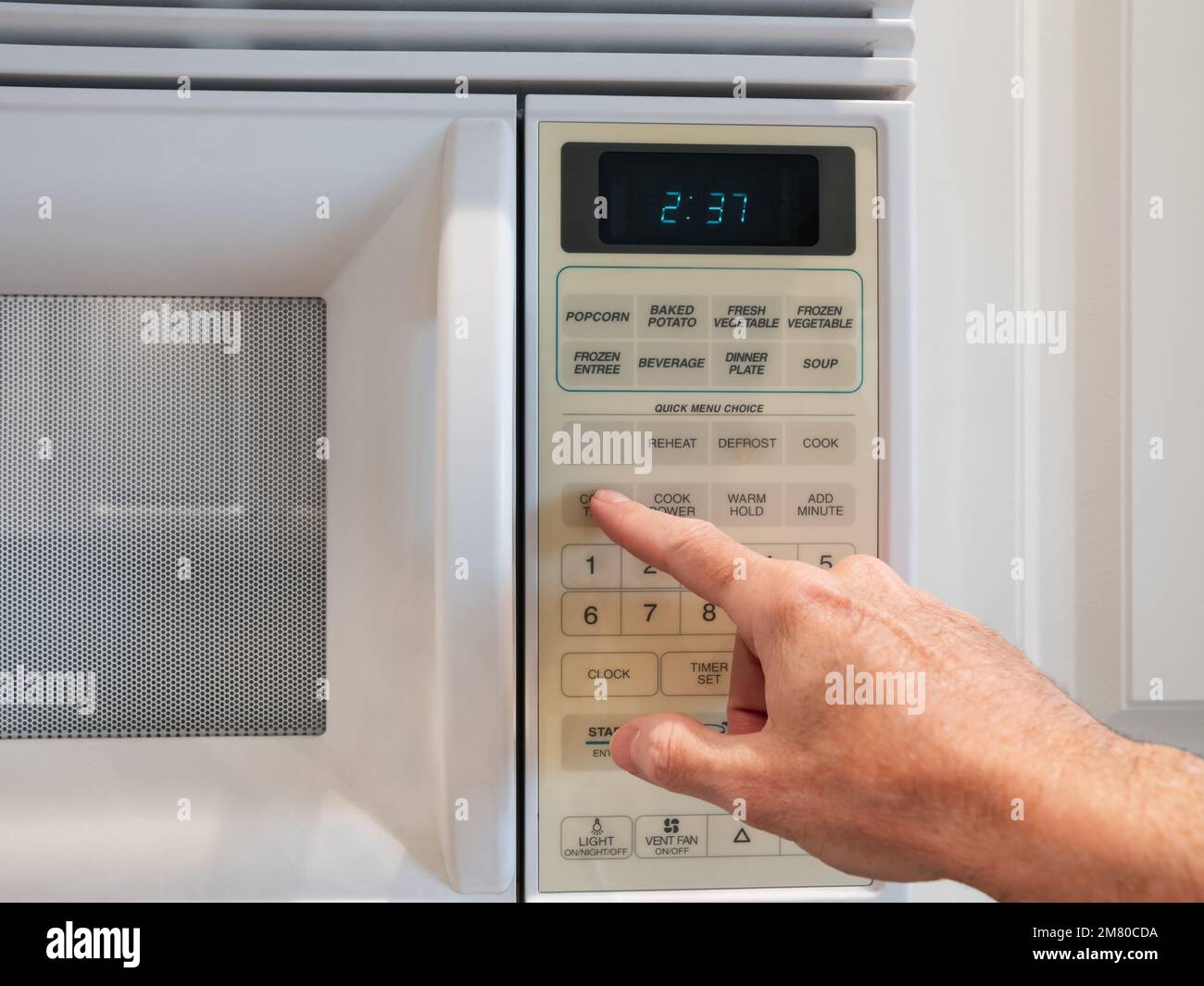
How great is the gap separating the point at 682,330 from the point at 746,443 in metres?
0.07

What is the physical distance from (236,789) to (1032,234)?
755 millimetres

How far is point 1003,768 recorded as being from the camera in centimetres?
33

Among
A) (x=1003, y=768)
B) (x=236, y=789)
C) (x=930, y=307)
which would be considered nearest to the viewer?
(x=1003, y=768)

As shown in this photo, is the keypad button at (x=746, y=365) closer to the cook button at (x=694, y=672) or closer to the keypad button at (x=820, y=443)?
the keypad button at (x=820, y=443)

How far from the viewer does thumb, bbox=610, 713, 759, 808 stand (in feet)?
1.21

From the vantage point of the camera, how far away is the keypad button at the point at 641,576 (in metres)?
0.41

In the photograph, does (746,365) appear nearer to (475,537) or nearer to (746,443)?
(746,443)

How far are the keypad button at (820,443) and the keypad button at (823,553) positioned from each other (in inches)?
1.9

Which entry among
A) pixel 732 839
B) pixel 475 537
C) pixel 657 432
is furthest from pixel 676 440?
pixel 732 839
